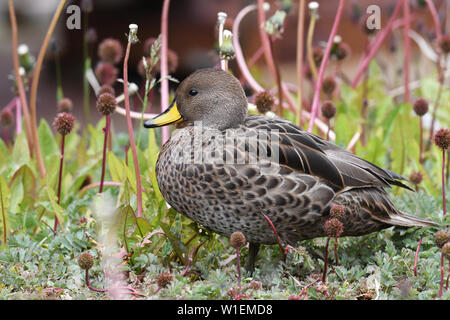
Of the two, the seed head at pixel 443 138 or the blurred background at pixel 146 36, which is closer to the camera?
the seed head at pixel 443 138

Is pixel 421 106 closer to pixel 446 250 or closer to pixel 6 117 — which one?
pixel 446 250

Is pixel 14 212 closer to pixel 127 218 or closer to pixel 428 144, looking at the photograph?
pixel 127 218

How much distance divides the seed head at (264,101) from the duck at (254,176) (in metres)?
0.40

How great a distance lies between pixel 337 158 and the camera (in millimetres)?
2932

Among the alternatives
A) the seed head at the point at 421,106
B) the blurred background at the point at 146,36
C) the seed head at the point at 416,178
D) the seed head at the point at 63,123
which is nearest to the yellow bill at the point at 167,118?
the seed head at the point at 63,123

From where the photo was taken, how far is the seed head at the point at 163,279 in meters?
2.56

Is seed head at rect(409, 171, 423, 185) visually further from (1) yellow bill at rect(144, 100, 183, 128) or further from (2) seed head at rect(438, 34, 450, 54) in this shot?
(1) yellow bill at rect(144, 100, 183, 128)

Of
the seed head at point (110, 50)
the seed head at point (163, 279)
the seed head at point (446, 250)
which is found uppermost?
the seed head at point (110, 50)

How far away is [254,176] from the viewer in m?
2.66

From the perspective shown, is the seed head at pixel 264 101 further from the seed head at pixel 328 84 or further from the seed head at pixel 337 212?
the seed head at pixel 337 212

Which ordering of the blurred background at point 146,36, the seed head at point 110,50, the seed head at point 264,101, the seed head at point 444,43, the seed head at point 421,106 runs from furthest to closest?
the blurred background at point 146,36 < the seed head at point 444,43 < the seed head at point 110,50 < the seed head at point 421,106 < the seed head at point 264,101

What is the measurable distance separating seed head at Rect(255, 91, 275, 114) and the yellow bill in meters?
0.59

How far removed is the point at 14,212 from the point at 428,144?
2738 millimetres

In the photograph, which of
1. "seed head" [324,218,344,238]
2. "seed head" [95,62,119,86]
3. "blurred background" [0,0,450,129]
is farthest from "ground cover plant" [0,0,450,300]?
"blurred background" [0,0,450,129]
